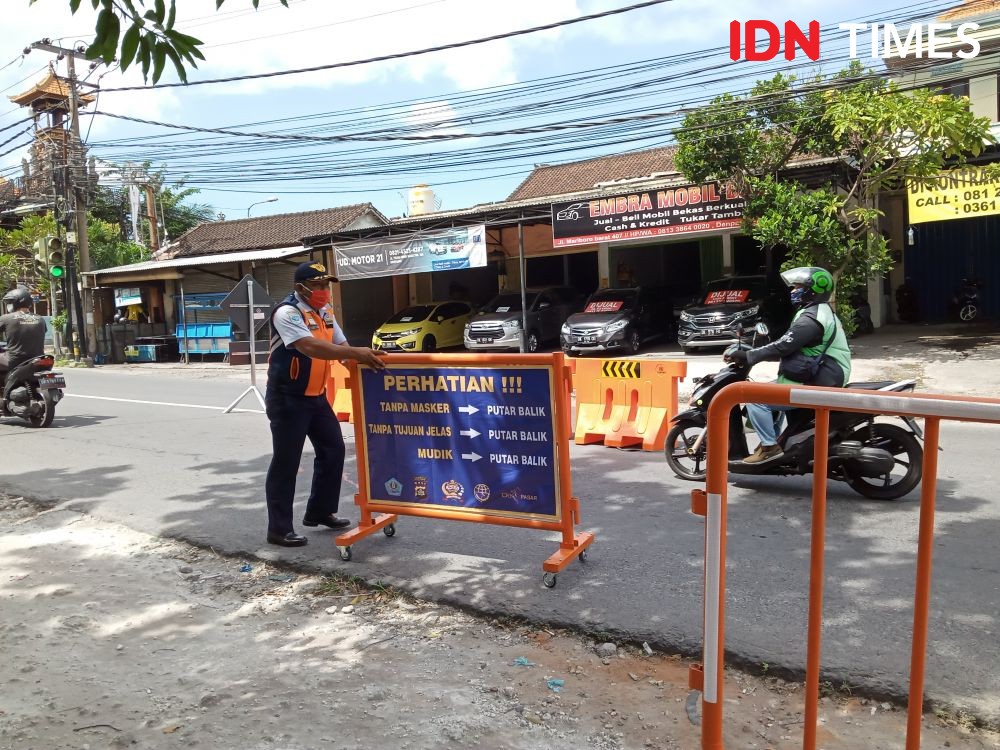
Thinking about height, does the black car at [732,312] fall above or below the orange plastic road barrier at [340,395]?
above

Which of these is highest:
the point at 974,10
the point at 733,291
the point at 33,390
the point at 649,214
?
the point at 974,10

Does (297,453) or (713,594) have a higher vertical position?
(297,453)

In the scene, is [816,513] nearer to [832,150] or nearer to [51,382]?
[51,382]

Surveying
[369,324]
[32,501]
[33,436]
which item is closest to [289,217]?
[369,324]

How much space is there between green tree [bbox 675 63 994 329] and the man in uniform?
11.9 metres

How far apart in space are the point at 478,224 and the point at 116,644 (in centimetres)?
1721

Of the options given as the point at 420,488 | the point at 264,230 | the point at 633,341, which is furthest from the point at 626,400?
the point at 264,230

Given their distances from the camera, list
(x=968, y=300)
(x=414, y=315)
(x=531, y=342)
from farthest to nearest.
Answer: (x=414, y=315)
(x=531, y=342)
(x=968, y=300)

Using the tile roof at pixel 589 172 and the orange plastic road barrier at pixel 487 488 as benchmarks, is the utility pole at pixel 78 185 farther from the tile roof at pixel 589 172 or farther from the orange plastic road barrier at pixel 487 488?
the orange plastic road barrier at pixel 487 488

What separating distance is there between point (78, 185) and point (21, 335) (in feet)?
52.9

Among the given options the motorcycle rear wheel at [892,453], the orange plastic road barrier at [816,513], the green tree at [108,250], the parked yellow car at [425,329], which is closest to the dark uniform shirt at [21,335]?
the motorcycle rear wheel at [892,453]

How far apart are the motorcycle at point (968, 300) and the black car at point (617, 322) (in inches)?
282

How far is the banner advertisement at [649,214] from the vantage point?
1705 centimetres

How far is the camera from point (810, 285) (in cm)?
591
